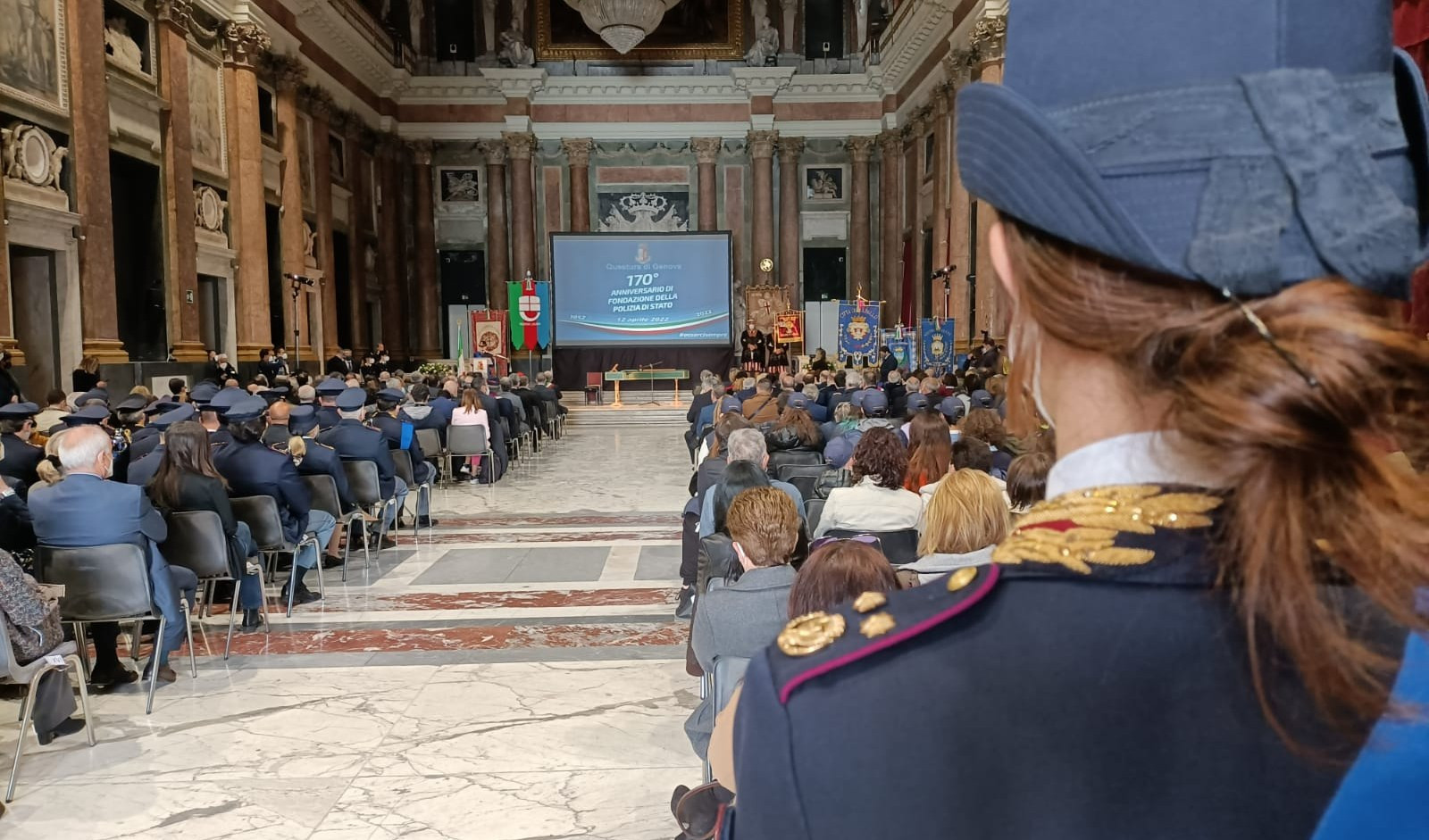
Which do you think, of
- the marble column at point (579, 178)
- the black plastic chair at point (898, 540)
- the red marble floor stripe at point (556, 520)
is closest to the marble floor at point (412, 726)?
the black plastic chair at point (898, 540)

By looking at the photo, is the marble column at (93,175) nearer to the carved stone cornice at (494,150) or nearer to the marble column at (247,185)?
the marble column at (247,185)

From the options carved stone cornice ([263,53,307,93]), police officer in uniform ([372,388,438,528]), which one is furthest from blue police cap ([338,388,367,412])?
carved stone cornice ([263,53,307,93])

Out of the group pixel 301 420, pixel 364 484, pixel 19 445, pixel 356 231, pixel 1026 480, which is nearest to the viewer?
pixel 1026 480

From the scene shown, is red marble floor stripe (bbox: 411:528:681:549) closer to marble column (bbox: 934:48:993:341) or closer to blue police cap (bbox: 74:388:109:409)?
blue police cap (bbox: 74:388:109:409)

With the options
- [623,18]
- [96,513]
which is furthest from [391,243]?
[96,513]

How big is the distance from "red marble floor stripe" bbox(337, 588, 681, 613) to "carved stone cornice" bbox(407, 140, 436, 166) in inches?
978

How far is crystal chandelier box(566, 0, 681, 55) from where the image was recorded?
2556 cm

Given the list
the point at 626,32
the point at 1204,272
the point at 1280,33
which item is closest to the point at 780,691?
the point at 1204,272

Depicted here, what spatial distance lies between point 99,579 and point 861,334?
59.8 feet

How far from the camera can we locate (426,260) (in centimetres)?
2955

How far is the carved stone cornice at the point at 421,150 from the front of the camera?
29.2m

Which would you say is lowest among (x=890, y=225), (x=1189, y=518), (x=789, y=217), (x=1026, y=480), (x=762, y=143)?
(x=1026, y=480)

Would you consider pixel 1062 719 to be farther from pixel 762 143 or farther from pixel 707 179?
pixel 707 179

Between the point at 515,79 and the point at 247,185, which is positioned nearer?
the point at 247,185
